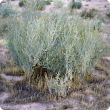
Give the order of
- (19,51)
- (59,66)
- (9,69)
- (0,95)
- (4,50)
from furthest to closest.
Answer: (4,50), (9,69), (19,51), (59,66), (0,95)

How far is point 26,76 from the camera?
4.41 m

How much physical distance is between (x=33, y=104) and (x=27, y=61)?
123 centimetres

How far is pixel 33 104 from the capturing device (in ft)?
11.1

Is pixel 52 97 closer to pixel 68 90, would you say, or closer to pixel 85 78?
pixel 68 90

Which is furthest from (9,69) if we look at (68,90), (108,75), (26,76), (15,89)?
(108,75)

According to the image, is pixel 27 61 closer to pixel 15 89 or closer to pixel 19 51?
pixel 19 51

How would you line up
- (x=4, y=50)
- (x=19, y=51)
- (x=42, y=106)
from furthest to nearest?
(x=4, y=50), (x=19, y=51), (x=42, y=106)

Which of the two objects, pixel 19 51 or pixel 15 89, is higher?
pixel 19 51

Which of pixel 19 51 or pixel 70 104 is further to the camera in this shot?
pixel 19 51

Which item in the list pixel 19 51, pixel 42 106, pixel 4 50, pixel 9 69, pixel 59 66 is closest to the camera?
pixel 42 106

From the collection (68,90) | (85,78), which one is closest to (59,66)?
(68,90)

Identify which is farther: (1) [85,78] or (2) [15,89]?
(1) [85,78]

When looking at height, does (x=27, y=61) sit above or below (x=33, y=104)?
above

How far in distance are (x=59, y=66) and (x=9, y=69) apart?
1783 mm
